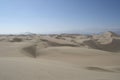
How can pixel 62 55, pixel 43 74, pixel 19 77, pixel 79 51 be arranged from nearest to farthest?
A: pixel 19 77, pixel 43 74, pixel 62 55, pixel 79 51

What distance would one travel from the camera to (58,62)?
4.94 m

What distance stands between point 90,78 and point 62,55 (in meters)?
4.44

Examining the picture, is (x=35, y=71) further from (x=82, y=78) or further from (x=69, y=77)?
(x=82, y=78)

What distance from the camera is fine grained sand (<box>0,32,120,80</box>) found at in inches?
110

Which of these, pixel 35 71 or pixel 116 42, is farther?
pixel 116 42

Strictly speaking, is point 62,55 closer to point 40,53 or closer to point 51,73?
point 40,53

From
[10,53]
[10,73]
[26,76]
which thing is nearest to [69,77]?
[26,76]

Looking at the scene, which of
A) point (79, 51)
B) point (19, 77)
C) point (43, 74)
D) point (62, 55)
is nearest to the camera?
point (19, 77)

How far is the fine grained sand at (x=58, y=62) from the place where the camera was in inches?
110

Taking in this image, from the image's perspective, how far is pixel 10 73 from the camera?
8.59 feet

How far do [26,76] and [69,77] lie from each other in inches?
30.7

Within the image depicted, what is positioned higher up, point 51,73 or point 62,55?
point 51,73

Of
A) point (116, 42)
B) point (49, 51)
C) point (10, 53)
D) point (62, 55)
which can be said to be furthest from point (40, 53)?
point (116, 42)

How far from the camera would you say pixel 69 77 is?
2820 millimetres
